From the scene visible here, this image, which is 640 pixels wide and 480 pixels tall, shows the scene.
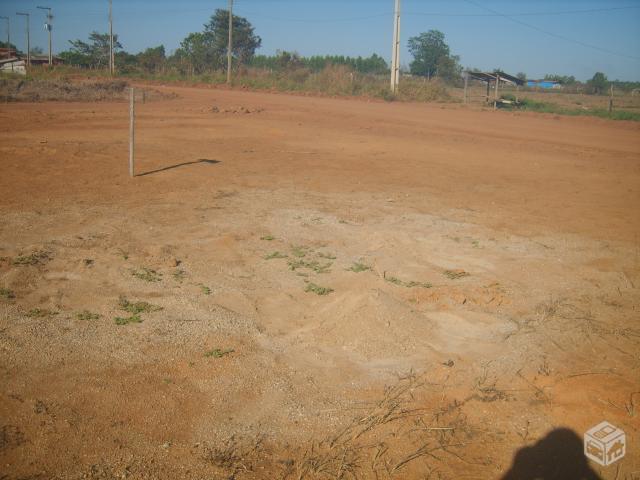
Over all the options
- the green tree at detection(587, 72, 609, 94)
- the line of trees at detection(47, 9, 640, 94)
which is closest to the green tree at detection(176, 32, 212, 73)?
the line of trees at detection(47, 9, 640, 94)

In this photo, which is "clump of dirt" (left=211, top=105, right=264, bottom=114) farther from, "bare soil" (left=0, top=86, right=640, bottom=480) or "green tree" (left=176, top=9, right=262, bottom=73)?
"green tree" (left=176, top=9, right=262, bottom=73)

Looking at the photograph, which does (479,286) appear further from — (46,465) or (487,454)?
(46,465)

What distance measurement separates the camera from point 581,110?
96.0 feet

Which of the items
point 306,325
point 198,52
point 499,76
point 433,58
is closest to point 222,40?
point 198,52

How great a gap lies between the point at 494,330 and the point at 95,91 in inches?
1056

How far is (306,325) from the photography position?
15.8 feet

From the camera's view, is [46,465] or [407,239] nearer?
[46,465]

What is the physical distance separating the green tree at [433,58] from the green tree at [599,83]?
14.6 metres

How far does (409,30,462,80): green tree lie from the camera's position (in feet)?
213

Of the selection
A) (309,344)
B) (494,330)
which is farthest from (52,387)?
(494,330)

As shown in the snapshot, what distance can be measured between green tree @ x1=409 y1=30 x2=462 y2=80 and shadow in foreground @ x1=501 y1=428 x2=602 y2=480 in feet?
213

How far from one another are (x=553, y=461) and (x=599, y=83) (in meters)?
66.5

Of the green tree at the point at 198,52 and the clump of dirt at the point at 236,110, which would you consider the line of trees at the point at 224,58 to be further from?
the clump of dirt at the point at 236,110

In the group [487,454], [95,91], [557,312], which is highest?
[95,91]
